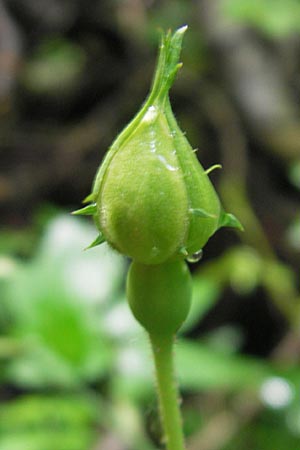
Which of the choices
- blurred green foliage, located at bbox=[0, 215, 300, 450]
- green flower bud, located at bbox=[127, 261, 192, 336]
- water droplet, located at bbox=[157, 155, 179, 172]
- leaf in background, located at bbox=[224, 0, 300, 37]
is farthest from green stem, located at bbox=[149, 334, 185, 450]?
leaf in background, located at bbox=[224, 0, 300, 37]

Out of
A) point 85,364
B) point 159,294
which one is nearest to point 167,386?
point 159,294

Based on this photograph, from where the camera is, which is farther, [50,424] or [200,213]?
[50,424]

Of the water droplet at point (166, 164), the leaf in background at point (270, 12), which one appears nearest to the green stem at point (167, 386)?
the water droplet at point (166, 164)

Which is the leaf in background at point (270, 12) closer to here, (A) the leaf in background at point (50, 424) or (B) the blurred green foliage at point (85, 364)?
(B) the blurred green foliage at point (85, 364)

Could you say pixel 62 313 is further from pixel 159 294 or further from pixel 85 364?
pixel 159 294

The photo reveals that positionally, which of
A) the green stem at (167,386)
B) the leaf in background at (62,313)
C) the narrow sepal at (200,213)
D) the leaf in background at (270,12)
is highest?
the narrow sepal at (200,213)

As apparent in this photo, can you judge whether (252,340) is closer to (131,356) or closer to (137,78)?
(131,356)
